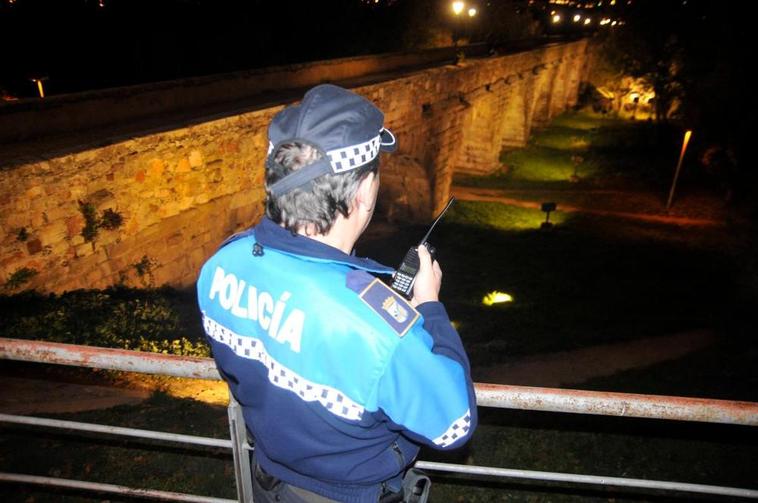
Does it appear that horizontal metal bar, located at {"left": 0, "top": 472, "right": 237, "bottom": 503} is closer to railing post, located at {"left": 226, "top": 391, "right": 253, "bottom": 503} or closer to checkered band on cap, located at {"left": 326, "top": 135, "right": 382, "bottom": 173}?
railing post, located at {"left": 226, "top": 391, "right": 253, "bottom": 503}

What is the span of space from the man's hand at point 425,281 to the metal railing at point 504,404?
34 centimetres

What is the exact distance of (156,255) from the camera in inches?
243

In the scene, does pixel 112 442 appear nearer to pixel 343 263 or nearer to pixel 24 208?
pixel 24 208

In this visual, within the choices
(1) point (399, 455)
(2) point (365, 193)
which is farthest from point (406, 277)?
(1) point (399, 455)

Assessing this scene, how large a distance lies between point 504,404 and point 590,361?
21.3ft

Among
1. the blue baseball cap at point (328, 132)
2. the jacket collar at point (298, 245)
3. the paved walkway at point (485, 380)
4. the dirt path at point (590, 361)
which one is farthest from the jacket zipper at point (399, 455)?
the dirt path at point (590, 361)

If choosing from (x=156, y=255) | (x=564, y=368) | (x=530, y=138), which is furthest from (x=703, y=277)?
(x=530, y=138)

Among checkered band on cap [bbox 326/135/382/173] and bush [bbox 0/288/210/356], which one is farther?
bush [bbox 0/288/210/356]

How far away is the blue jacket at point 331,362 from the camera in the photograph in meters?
1.12

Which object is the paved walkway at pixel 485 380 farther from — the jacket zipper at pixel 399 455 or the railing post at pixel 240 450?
the jacket zipper at pixel 399 455

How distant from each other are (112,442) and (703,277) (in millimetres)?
12699

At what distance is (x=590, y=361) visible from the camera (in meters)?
7.20

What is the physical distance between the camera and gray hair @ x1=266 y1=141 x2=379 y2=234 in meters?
1.27

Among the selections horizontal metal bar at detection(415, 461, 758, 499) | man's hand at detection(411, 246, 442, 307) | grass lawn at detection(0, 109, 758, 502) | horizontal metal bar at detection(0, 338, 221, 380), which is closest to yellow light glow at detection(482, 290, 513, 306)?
grass lawn at detection(0, 109, 758, 502)
